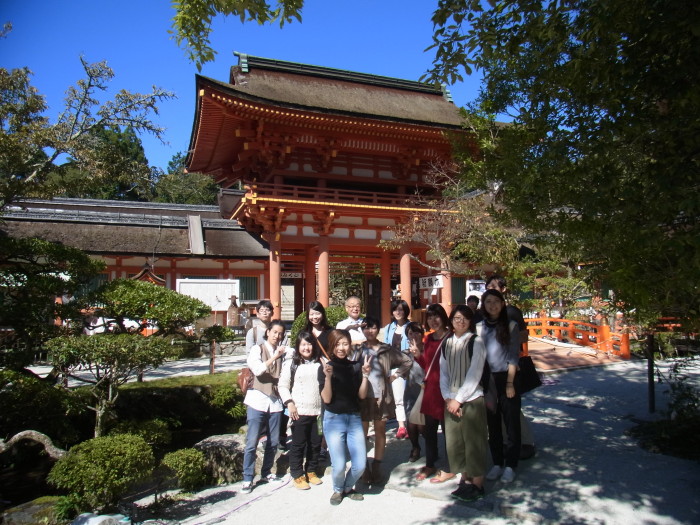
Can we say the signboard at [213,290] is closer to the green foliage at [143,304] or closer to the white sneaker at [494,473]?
the green foliage at [143,304]

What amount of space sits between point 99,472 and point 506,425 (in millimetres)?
3290

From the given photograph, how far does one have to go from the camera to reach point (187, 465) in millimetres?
4402

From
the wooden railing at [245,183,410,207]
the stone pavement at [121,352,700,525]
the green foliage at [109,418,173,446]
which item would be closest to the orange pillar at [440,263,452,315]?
the wooden railing at [245,183,410,207]

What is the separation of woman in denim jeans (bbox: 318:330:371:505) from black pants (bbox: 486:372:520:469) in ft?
3.71

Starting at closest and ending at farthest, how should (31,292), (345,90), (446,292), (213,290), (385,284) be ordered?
1. (31,292)
2. (213,290)
3. (446,292)
4. (385,284)
5. (345,90)

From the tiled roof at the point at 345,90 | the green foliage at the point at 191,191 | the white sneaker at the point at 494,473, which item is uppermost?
the green foliage at the point at 191,191

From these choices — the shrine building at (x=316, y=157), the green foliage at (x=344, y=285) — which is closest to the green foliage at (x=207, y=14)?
the shrine building at (x=316, y=157)

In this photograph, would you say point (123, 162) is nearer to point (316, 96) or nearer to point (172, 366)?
point (172, 366)

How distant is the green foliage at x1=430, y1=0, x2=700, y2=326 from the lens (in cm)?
259

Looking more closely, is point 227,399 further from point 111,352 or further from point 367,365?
point 367,365

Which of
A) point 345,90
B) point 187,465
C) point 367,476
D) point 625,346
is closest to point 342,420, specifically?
point 367,476

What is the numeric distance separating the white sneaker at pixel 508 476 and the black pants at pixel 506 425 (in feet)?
0.17

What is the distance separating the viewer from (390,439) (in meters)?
5.52

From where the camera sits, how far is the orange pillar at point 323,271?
14.2 metres
